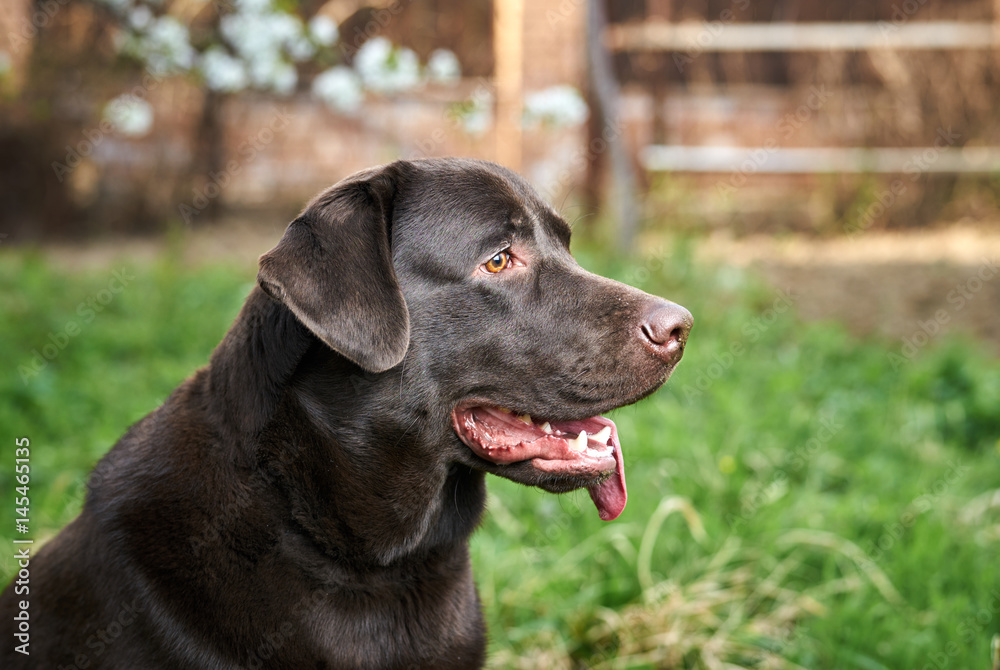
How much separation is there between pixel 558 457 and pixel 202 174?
315 inches

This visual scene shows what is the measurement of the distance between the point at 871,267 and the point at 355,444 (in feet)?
19.4

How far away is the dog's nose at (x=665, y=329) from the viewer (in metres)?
2.15

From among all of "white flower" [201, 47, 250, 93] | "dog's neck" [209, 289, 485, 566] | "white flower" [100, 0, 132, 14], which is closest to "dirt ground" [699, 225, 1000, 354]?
"white flower" [201, 47, 250, 93]

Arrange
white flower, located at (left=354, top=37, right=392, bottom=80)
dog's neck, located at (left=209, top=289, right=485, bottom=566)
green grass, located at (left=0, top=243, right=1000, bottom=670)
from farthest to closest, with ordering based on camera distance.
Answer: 1. white flower, located at (left=354, top=37, right=392, bottom=80)
2. green grass, located at (left=0, top=243, right=1000, bottom=670)
3. dog's neck, located at (left=209, top=289, right=485, bottom=566)

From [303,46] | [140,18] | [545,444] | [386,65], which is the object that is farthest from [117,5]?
[545,444]

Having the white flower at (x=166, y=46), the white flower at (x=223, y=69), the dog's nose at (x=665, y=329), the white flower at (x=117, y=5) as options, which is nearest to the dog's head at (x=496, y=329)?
the dog's nose at (x=665, y=329)

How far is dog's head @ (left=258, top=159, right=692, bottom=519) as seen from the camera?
7.02ft

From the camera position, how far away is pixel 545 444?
7.27 feet

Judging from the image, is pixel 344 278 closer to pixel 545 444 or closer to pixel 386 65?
pixel 545 444

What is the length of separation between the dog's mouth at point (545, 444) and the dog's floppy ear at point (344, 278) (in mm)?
330

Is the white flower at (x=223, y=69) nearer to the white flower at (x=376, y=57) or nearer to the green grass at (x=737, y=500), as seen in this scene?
the white flower at (x=376, y=57)

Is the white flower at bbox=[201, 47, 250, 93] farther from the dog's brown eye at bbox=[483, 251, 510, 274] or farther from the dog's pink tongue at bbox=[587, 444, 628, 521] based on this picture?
the dog's pink tongue at bbox=[587, 444, 628, 521]

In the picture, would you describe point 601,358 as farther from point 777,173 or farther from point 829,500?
point 777,173

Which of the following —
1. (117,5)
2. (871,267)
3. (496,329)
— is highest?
(117,5)
